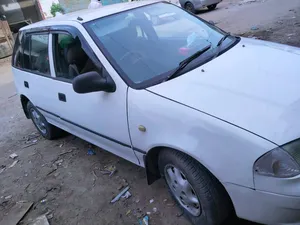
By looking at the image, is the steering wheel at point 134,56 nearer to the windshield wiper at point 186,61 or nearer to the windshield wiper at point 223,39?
the windshield wiper at point 186,61

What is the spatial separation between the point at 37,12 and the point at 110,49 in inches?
721

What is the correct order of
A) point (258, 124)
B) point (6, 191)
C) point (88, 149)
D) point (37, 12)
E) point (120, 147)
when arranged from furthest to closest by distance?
1. point (37, 12)
2. point (88, 149)
3. point (6, 191)
4. point (120, 147)
5. point (258, 124)

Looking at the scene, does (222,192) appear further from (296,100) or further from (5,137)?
(5,137)

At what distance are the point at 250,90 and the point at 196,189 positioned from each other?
0.79m

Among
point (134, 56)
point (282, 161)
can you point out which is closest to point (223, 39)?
point (134, 56)

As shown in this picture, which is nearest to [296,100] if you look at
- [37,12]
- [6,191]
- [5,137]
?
[6,191]

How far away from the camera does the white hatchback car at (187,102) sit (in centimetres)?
181

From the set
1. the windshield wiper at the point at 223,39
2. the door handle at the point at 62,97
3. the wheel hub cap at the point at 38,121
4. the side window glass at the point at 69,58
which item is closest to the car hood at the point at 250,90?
the windshield wiper at the point at 223,39

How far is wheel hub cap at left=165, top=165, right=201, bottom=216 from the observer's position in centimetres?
235

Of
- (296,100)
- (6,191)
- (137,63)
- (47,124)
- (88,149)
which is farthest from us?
(47,124)

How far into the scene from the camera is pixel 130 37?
9.57ft

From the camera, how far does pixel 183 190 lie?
95.0 inches

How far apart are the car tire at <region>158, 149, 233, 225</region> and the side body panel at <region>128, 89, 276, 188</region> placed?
13cm

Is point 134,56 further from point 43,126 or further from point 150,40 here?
point 43,126
